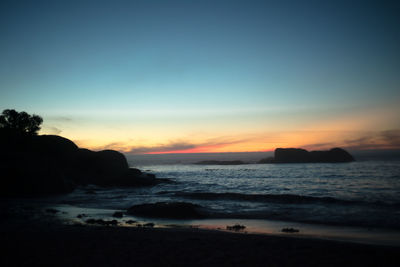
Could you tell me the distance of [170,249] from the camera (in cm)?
762

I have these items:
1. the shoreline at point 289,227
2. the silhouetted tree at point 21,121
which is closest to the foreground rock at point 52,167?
the silhouetted tree at point 21,121

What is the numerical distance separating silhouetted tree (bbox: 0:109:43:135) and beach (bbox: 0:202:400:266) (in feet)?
149

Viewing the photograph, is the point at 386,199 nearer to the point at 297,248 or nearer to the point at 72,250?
the point at 297,248

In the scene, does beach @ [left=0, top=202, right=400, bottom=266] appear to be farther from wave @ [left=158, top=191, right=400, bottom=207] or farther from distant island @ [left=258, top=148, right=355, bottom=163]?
distant island @ [left=258, top=148, right=355, bottom=163]

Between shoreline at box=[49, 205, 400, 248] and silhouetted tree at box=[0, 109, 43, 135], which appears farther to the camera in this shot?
silhouetted tree at box=[0, 109, 43, 135]

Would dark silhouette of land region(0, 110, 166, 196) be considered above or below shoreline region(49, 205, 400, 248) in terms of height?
above

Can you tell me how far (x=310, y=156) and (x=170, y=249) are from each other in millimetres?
106934

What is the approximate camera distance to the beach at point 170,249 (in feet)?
21.3

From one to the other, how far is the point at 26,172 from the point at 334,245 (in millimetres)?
28137

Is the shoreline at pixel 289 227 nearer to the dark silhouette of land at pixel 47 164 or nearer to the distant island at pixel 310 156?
the dark silhouette of land at pixel 47 164

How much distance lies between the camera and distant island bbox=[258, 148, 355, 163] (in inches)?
3711

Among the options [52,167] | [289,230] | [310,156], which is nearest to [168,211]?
[289,230]

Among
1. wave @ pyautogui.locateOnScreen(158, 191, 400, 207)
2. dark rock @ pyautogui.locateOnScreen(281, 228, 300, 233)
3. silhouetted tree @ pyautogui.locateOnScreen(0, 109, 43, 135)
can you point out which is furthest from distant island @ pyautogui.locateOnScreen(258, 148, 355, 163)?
dark rock @ pyautogui.locateOnScreen(281, 228, 300, 233)

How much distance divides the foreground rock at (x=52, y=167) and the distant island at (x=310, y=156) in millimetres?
78167
